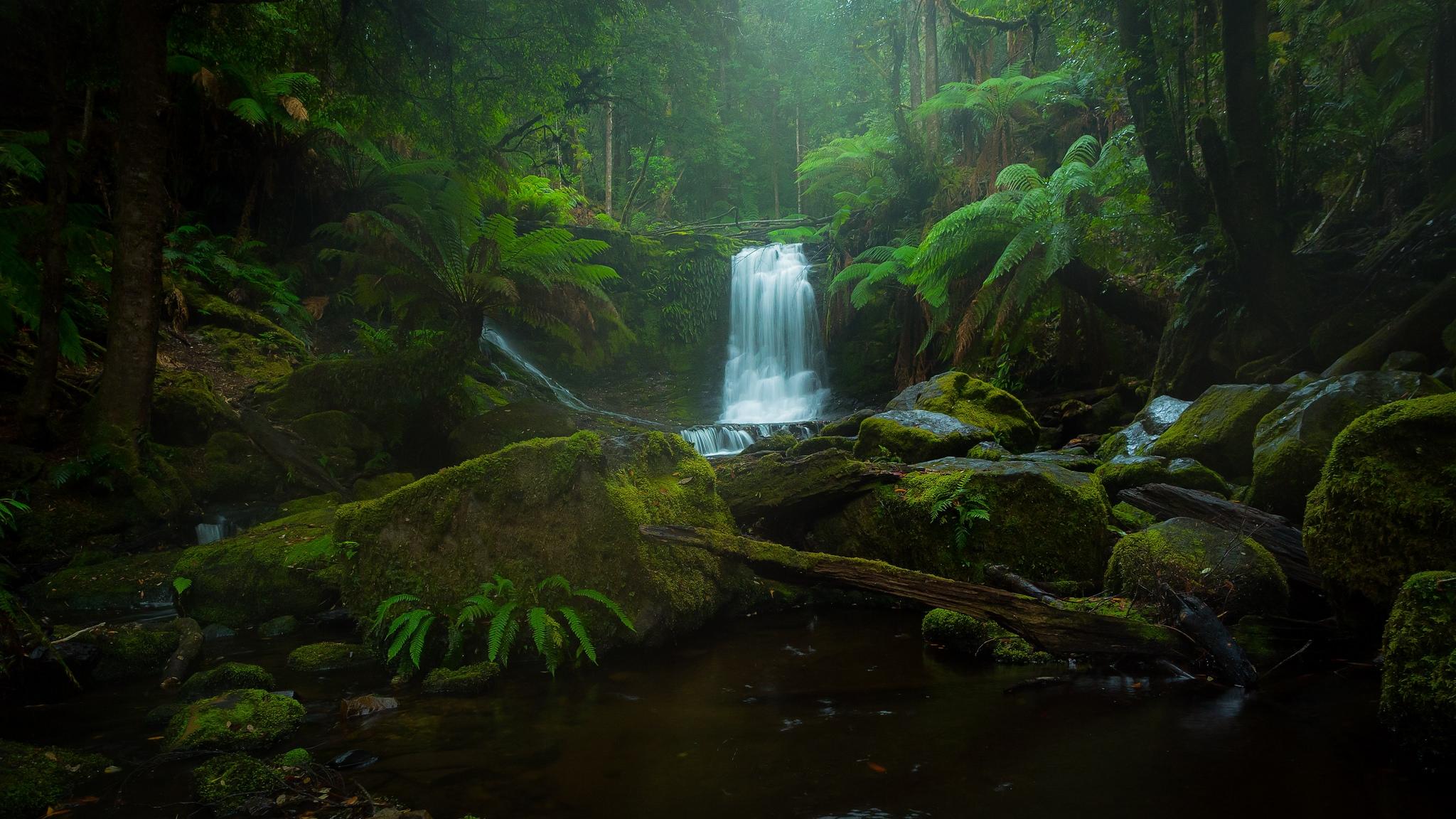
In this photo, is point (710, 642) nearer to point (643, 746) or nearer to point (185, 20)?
point (643, 746)

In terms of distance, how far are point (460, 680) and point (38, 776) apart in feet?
5.04

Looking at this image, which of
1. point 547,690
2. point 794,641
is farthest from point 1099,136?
point 547,690

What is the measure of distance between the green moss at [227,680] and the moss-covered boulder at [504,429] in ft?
16.1

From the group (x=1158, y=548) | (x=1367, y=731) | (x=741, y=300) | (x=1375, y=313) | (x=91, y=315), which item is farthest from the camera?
(x=741, y=300)

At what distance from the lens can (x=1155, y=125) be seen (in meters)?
7.68

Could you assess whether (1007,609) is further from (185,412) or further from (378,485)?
(185,412)

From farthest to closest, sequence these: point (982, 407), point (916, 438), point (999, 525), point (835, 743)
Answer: point (982, 407) < point (916, 438) < point (999, 525) < point (835, 743)

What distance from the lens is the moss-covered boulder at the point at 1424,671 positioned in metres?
2.37

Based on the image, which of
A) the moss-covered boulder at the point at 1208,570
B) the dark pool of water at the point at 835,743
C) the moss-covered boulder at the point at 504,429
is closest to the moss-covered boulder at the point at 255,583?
the dark pool of water at the point at 835,743

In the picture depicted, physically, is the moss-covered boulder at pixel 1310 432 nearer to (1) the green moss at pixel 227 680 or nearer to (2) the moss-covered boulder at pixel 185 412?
(1) the green moss at pixel 227 680

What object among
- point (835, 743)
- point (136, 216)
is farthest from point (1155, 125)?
point (136, 216)

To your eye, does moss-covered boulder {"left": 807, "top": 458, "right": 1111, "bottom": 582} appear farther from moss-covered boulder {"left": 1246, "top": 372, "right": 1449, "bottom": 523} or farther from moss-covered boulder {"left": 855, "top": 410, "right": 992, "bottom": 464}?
moss-covered boulder {"left": 855, "top": 410, "right": 992, "bottom": 464}

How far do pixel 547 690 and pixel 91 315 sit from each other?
26.7 ft

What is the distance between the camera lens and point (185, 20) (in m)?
7.77
